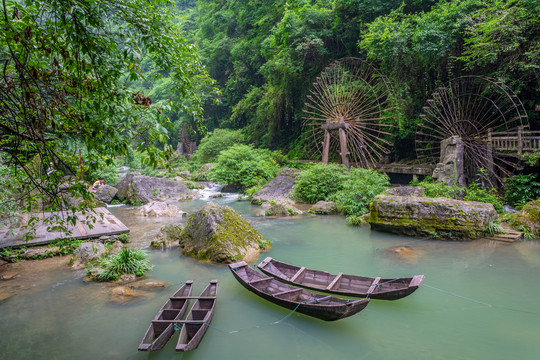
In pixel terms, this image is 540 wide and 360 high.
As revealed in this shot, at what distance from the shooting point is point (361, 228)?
966 centimetres

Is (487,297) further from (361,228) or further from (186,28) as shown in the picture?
(186,28)

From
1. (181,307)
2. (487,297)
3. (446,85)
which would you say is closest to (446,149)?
(446,85)

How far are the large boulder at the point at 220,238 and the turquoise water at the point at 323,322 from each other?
0.34 m

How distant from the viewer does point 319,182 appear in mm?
13672

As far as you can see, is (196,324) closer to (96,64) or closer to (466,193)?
(96,64)

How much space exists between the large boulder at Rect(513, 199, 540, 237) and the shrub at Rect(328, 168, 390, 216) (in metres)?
3.85

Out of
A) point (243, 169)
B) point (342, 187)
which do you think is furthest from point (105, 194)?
point (342, 187)

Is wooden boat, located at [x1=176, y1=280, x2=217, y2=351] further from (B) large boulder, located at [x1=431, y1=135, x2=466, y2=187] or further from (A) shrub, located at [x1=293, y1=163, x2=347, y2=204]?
(B) large boulder, located at [x1=431, y1=135, x2=466, y2=187]

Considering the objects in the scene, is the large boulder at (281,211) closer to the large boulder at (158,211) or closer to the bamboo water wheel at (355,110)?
the large boulder at (158,211)

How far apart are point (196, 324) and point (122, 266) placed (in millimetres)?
2910

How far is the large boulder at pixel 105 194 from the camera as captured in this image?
14.5 meters

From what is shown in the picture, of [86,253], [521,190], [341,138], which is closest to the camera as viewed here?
[86,253]

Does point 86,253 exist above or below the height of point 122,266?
above

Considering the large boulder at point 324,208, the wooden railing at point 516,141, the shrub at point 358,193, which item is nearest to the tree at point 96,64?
the shrub at point 358,193
